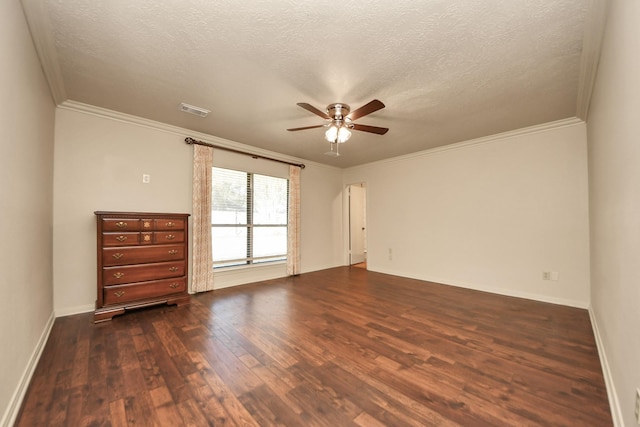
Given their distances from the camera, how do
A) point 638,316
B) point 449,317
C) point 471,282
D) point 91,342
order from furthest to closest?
1. point 471,282
2. point 449,317
3. point 91,342
4. point 638,316

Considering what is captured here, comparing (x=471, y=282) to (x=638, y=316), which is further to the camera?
(x=471, y=282)

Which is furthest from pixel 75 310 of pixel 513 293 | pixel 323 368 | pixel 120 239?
pixel 513 293

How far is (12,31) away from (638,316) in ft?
11.7

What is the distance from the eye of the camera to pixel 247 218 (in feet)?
15.3

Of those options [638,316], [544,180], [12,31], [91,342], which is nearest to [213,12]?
[12,31]

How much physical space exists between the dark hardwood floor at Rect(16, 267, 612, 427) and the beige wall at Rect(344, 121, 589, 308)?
0.63m

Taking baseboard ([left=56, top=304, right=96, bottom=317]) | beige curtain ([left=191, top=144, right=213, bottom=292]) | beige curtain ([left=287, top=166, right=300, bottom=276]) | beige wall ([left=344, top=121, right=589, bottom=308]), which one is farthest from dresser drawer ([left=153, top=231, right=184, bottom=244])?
beige wall ([left=344, top=121, right=589, bottom=308])

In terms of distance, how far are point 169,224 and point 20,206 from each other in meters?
1.62

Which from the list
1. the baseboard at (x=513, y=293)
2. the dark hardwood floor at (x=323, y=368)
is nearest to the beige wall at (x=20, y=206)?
the dark hardwood floor at (x=323, y=368)

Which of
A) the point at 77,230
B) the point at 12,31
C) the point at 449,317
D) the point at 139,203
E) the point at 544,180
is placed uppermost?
the point at 12,31

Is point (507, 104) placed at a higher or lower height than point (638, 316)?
higher

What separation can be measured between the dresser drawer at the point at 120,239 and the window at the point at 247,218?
47.4 inches

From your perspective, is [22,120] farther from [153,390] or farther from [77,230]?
[153,390]

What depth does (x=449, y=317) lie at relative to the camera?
2.98 metres
